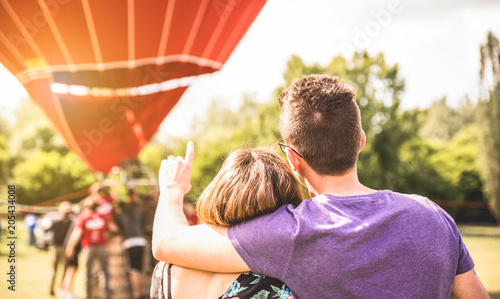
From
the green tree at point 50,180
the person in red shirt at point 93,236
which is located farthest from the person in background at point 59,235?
the green tree at point 50,180

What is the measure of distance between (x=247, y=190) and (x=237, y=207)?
0.17 feet

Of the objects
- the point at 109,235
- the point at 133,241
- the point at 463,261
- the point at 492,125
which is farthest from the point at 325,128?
the point at 492,125

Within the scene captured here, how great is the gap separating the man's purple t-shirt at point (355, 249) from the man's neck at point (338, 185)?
0.07 metres

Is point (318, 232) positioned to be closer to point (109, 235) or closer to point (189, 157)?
point (189, 157)

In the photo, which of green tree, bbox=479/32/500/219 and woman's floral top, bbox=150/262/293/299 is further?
green tree, bbox=479/32/500/219

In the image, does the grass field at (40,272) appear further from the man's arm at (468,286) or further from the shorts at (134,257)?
the man's arm at (468,286)

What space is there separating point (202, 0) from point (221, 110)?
36.5 metres

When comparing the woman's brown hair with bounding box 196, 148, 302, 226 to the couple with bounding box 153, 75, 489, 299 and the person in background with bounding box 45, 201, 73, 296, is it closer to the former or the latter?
the couple with bounding box 153, 75, 489, 299

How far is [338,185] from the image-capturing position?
3.88 ft

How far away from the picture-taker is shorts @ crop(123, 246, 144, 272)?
550 centimetres

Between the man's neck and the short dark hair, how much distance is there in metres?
0.02

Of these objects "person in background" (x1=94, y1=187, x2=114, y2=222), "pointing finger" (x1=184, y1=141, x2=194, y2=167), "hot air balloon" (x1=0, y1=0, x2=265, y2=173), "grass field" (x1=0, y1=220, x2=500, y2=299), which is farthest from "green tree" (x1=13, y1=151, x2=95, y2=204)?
"pointing finger" (x1=184, y1=141, x2=194, y2=167)

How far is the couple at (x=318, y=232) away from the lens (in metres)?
1.04

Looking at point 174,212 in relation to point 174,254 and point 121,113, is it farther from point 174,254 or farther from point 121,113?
point 121,113
